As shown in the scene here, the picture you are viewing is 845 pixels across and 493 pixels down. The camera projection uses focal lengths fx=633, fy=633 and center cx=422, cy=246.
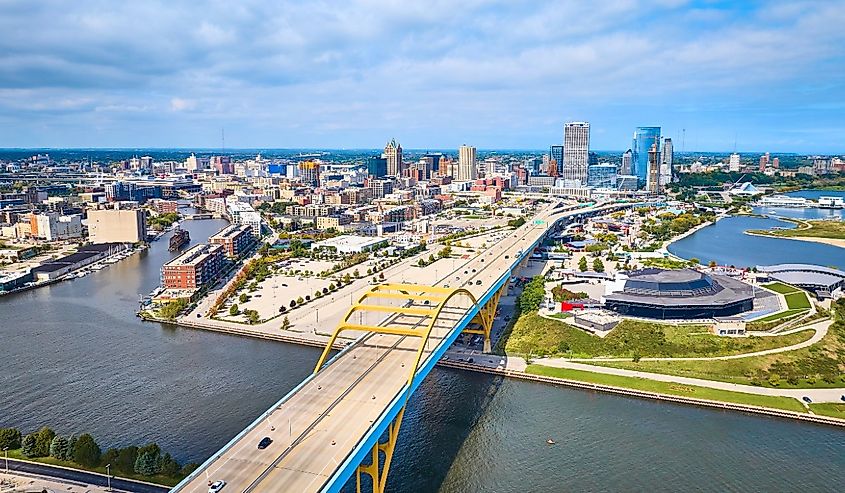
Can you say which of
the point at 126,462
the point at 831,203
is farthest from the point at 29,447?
the point at 831,203

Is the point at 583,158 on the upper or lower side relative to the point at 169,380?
upper

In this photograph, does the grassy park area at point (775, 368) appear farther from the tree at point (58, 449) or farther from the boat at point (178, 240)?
the boat at point (178, 240)

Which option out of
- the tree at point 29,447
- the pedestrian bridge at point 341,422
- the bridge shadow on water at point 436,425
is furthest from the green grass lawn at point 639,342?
the tree at point 29,447

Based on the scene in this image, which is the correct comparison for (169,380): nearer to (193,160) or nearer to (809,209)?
(809,209)

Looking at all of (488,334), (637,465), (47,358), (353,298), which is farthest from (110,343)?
(637,465)

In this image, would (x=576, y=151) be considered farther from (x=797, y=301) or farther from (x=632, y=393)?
(x=632, y=393)

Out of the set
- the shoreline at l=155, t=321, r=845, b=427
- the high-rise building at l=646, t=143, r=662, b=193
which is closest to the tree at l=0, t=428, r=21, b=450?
the shoreline at l=155, t=321, r=845, b=427
